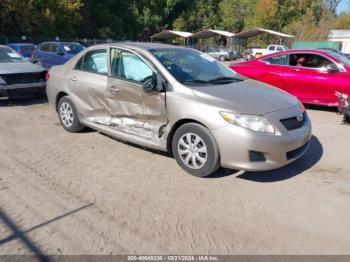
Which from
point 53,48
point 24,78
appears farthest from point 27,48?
point 24,78

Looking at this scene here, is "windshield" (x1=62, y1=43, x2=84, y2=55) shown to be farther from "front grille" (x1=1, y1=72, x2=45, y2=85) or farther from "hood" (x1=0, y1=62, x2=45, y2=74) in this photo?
"front grille" (x1=1, y1=72, x2=45, y2=85)

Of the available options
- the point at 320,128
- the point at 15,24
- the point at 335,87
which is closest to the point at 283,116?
the point at 320,128

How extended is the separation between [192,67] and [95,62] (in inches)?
67.6

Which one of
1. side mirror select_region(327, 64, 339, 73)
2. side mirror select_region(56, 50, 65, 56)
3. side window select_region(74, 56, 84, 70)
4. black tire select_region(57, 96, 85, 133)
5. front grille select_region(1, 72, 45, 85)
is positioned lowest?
black tire select_region(57, 96, 85, 133)

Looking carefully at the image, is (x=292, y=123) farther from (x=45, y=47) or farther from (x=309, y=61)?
(x=45, y=47)

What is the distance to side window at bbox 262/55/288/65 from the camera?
29.5 feet

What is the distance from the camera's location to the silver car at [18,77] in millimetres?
8461

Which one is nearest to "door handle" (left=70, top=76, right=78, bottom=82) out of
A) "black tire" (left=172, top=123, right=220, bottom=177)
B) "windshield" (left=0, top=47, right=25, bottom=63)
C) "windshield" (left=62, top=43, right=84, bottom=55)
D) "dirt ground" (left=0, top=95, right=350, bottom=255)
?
"dirt ground" (left=0, top=95, right=350, bottom=255)

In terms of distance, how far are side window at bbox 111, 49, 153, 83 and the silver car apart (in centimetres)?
423

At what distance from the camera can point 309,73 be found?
8477 millimetres

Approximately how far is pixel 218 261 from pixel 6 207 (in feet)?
7.65

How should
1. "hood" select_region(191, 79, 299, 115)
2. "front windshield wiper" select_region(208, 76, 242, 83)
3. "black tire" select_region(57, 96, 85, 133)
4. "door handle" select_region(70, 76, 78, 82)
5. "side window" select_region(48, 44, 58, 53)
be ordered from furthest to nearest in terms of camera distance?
"side window" select_region(48, 44, 58, 53) → "black tire" select_region(57, 96, 85, 133) → "door handle" select_region(70, 76, 78, 82) → "front windshield wiper" select_region(208, 76, 242, 83) → "hood" select_region(191, 79, 299, 115)

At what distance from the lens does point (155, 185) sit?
14.2 ft

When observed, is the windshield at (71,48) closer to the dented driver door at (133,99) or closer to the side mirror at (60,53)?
the side mirror at (60,53)
